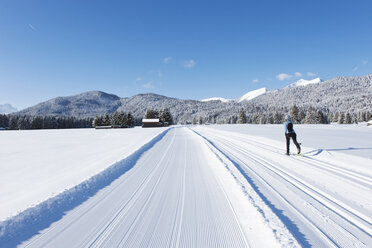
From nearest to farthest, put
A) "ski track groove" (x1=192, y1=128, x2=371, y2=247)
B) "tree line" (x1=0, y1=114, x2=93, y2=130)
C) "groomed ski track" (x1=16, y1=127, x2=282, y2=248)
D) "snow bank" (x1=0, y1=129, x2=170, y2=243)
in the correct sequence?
"groomed ski track" (x1=16, y1=127, x2=282, y2=248) → "ski track groove" (x1=192, y1=128, x2=371, y2=247) → "snow bank" (x1=0, y1=129, x2=170, y2=243) → "tree line" (x1=0, y1=114, x2=93, y2=130)

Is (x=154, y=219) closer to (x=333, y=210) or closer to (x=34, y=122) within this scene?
(x=333, y=210)

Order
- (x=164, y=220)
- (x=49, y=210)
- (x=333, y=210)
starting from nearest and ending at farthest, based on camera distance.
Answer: (x=164, y=220), (x=333, y=210), (x=49, y=210)

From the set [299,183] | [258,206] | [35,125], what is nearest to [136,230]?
[258,206]

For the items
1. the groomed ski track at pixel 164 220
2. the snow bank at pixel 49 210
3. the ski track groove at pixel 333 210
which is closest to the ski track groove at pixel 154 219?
the groomed ski track at pixel 164 220

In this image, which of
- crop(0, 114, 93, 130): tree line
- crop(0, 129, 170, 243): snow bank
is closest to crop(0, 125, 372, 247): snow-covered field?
crop(0, 129, 170, 243): snow bank

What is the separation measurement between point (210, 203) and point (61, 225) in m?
2.59

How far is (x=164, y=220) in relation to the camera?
121 inches

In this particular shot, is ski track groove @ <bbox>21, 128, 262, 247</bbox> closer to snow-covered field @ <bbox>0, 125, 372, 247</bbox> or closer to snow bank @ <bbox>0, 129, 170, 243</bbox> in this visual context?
snow-covered field @ <bbox>0, 125, 372, 247</bbox>

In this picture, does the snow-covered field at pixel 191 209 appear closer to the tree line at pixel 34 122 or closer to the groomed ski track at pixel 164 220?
the groomed ski track at pixel 164 220

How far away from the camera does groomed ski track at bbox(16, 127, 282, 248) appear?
8.37ft

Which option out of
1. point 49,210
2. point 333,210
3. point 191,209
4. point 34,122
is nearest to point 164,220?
point 191,209

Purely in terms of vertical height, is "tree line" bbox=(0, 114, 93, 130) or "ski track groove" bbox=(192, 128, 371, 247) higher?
"tree line" bbox=(0, 114, 93, 130)

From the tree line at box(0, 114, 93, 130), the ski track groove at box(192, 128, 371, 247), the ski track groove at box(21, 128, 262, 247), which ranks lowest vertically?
the ski track groove at box(21, 128, 262, 247)

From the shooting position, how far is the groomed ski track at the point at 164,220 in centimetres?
255
